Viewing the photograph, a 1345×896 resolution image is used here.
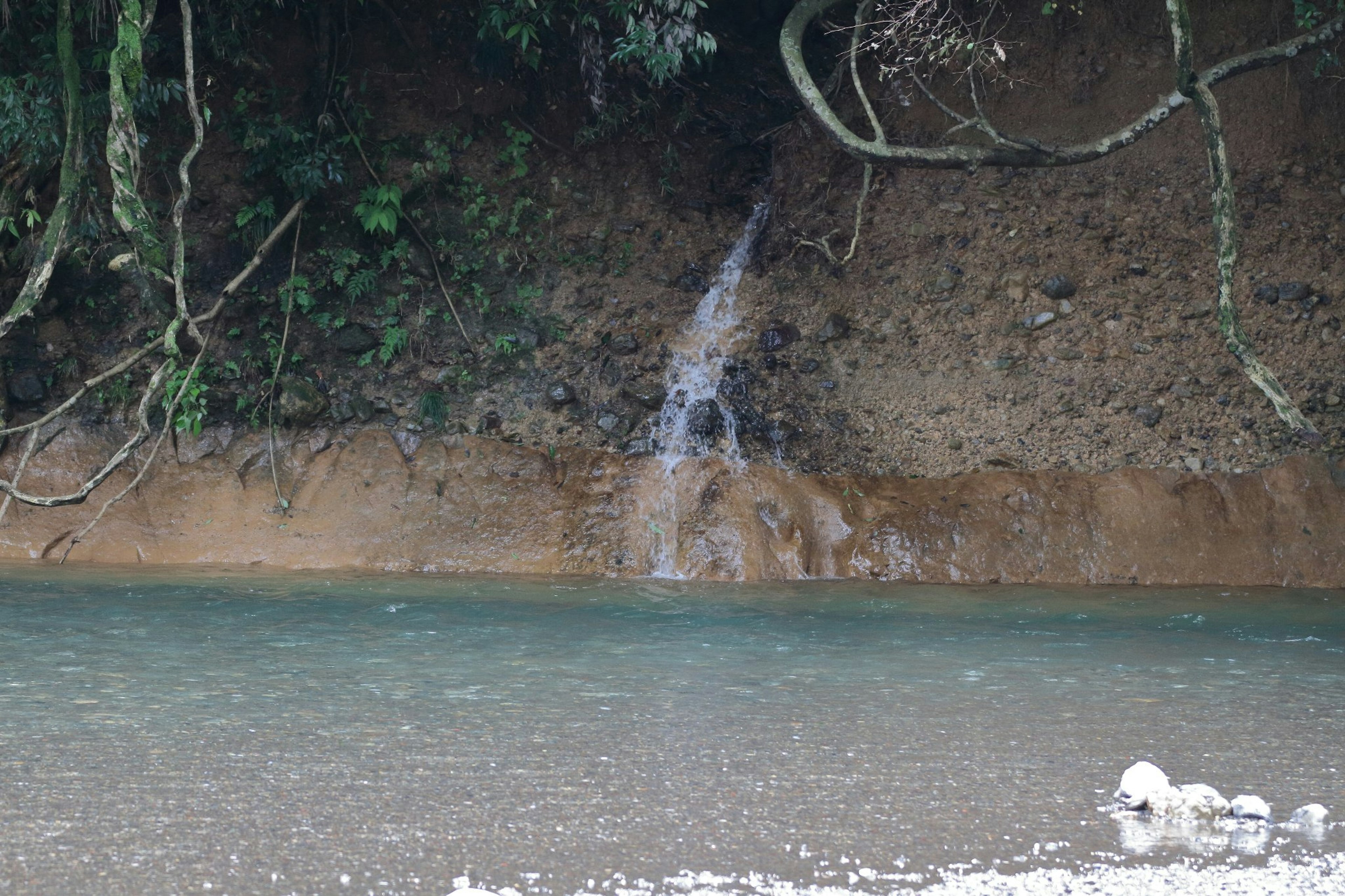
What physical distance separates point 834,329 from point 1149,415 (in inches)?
106

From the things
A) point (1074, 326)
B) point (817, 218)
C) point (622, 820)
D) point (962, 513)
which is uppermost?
point (817, 218)

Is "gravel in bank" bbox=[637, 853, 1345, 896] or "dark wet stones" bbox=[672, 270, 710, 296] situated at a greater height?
"dark wet stones" bbox=[672, 270, 710, 296]

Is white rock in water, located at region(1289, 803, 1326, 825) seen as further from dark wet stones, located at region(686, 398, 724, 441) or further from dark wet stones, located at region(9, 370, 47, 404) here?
dark wet stones, located at region(9, 370, 47, 404)

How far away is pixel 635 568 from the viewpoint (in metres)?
9.20

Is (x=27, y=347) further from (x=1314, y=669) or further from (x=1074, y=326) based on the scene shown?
(x=1314, y=669)

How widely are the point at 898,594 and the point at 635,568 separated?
6.92ft

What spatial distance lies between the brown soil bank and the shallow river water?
1516 mm

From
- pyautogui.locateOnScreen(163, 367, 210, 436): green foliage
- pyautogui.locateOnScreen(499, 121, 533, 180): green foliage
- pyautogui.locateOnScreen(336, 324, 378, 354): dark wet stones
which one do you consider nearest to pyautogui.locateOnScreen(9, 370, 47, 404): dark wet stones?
pyautogui.locateOnScreen(163, 367, 210, 436): green foliage

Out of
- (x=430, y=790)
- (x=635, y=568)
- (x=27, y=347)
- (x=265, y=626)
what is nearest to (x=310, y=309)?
(x=27, y=347)

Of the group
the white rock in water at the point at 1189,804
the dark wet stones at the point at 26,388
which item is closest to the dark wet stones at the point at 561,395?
the dark wet stones at the point at 26,388

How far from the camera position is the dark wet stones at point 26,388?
9914 mm

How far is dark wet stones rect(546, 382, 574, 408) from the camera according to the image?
33.8 ft

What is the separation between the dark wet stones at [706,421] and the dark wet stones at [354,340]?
2.86m

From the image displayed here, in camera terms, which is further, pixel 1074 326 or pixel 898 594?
pixel 1074 326
